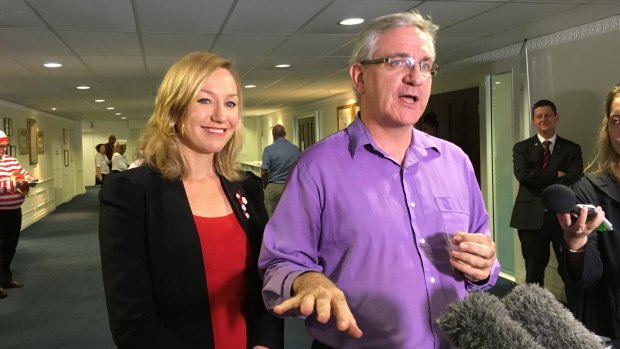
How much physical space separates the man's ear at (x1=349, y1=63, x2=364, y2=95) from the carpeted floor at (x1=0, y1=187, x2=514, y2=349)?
2760 mm

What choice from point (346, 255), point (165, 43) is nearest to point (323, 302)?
point (346, 255)

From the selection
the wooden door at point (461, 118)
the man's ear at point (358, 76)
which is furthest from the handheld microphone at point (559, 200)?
the wooden door at point (461, 118)

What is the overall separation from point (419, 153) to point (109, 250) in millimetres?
875

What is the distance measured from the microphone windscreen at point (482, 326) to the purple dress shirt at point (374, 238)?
22.1 inches

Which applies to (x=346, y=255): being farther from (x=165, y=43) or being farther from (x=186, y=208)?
(x=165, y=43)

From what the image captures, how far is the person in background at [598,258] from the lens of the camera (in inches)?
63.7

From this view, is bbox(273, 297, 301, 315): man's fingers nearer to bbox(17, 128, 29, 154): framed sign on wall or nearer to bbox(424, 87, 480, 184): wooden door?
bbox(424, 87, 480, 184): wooden door

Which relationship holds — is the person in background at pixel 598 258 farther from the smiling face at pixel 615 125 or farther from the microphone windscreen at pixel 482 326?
the microphone windscreen at pixel 482 326

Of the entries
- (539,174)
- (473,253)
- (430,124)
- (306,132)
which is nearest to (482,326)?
(473,253)

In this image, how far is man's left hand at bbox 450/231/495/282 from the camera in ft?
3.42

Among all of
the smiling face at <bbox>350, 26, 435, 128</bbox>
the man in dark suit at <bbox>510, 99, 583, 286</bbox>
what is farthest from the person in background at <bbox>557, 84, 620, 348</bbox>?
the man in dark suit at <bbox>510, 99, 583, 286</bbox>

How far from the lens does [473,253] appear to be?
3.44 feet

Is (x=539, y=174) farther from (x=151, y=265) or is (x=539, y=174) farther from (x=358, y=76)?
(x=151, y=265)

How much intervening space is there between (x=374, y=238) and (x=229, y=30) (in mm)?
3208
